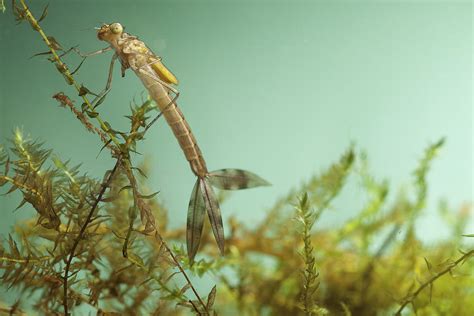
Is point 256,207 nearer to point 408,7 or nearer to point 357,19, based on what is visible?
Answer: point 357,19

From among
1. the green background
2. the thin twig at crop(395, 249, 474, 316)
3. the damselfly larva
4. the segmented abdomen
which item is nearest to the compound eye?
the damselfly larva

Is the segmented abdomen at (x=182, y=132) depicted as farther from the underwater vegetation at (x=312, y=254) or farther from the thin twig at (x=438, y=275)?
the thin twig at (x=438, y=275)

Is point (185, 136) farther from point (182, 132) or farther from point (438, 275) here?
point (438, 275)

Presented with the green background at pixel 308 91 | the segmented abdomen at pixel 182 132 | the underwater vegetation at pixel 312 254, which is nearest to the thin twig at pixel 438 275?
the underwater vegetation at pixel 312 254

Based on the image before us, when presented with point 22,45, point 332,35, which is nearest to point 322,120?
point 332,35

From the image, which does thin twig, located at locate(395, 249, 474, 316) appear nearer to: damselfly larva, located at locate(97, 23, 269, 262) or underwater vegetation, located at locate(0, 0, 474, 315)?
underwater vegetation, located at locate(0, 0, 474, 315)
